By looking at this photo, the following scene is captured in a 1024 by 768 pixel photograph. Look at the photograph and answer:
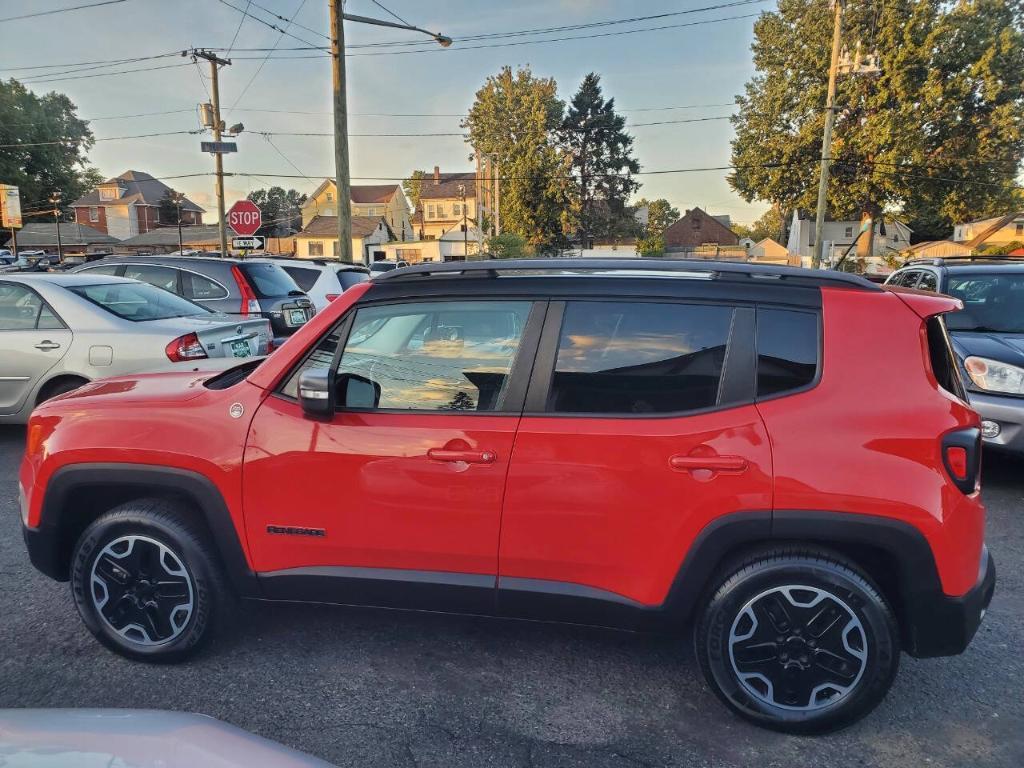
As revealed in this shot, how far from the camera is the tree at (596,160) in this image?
6241cm

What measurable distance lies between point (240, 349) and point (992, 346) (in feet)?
21.6

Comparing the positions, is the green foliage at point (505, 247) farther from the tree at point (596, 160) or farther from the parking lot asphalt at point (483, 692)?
the parking lot asphalt at point (483, 692)

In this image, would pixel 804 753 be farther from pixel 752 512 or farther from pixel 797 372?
pixel 797 372

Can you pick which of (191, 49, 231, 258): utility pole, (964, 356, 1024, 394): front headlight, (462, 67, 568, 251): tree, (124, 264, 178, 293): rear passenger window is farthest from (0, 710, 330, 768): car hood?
(462, 67, 568, 251): tree

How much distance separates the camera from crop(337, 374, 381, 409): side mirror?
282 centimetres

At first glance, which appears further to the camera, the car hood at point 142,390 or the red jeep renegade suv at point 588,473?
the car hood at point 142,390

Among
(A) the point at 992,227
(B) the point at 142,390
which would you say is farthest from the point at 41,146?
(A) the point at 992,227

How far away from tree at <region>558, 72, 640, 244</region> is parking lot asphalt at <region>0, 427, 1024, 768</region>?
60.3 metres

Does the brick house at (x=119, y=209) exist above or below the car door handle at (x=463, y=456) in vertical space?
above

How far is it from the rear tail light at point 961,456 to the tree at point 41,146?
63211 mm

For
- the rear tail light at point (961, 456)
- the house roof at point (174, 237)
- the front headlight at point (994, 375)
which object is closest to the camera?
the rear tail light at point (961, 456)

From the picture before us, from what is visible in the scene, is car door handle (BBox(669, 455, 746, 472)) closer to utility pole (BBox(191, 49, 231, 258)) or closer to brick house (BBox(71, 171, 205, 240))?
utility pole (BBox(191, 49, 231, 258))

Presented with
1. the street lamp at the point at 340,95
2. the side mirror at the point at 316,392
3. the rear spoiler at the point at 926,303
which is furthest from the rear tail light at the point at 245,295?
the rear spoiler at the point at 926,303

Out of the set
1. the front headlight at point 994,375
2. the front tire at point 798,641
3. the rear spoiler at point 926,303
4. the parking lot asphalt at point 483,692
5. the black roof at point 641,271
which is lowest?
the parking lot asphalt at point 483,692
